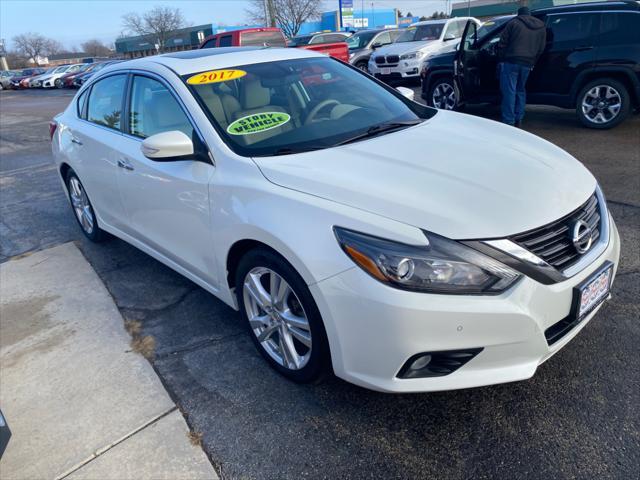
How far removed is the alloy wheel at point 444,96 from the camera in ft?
29.2

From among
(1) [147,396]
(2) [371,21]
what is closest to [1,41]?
(2) [371,21]

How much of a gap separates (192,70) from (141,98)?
0.56 metres

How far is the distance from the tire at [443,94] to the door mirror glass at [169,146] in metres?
6.92

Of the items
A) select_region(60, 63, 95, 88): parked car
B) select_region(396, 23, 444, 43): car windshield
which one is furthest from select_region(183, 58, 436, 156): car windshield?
select_region(60, 63, 95, 88): parked car

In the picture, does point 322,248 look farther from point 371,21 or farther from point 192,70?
point 371,21

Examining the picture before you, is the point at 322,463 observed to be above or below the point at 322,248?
below

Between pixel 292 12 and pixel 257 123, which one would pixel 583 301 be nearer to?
pixel 257 123

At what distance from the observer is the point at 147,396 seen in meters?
2.72

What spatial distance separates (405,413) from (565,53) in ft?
22.4

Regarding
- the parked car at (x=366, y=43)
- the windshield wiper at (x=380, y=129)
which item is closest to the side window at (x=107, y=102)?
the windshield wiper at (x=380, y=129)

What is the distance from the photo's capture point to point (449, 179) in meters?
2.34

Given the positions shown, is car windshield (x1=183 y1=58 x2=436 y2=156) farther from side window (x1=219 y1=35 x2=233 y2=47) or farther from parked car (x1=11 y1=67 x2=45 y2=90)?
parked car (x1=11 y1=67 x2=45 y2=90)

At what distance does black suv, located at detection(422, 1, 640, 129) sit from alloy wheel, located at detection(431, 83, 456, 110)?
1.57 ft

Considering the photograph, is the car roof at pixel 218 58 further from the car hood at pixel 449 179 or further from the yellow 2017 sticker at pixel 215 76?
the car hood at pixel 449 179
